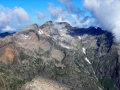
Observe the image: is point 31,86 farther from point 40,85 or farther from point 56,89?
point 56,89

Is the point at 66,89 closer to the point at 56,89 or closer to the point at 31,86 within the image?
the point at 56,89

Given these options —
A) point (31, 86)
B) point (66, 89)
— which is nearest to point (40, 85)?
point (31, 86)

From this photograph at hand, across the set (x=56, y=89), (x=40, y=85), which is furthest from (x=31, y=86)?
(x=56, y=89)

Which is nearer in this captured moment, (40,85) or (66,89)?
(40,85)

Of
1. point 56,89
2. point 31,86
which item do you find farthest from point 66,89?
point 31,86

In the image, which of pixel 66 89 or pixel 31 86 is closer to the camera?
pixel 31 86
